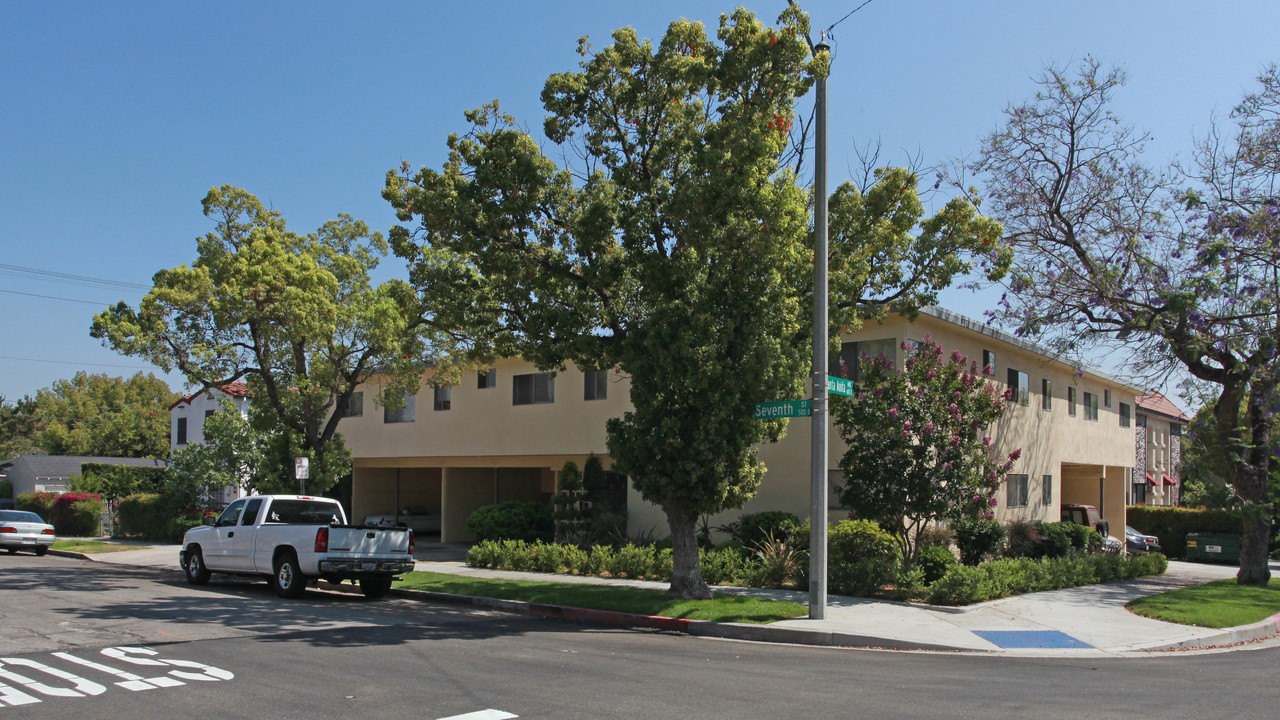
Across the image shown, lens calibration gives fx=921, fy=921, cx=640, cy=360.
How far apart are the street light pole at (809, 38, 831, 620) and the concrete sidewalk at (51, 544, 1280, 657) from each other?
598mm

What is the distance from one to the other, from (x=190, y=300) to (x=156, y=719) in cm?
1707

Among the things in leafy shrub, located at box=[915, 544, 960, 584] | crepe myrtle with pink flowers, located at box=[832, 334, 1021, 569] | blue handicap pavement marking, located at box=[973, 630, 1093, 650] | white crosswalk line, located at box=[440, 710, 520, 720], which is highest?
crepe myrtle with pink flowers, located at box=[832, 334, 1021, 569]

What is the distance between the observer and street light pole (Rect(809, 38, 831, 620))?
43.3 ft

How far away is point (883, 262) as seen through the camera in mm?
16469

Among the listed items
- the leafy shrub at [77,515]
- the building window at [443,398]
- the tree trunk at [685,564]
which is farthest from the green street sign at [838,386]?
the leafy shrub at [77,515]

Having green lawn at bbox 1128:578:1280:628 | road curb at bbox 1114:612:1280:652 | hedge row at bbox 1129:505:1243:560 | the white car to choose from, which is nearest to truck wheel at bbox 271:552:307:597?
road curb at bbox 1114:612:1280:652

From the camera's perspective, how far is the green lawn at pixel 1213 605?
1418cm

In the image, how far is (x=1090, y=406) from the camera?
97.7ft

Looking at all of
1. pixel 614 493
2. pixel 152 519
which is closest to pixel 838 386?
pixel 614 493

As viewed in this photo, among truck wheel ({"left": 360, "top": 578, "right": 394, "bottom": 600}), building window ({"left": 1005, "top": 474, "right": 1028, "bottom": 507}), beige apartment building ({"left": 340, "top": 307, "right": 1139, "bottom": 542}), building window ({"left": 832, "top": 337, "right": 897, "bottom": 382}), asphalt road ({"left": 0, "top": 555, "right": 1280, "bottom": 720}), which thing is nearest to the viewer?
asphalt road ({"left": 0, "top": 555, "right": 1280, "bottom": 720})

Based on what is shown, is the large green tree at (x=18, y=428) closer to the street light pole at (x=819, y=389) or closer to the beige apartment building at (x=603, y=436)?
the beige apartment building at (x=603, y=436)

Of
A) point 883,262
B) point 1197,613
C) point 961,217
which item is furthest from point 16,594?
point 1197,613

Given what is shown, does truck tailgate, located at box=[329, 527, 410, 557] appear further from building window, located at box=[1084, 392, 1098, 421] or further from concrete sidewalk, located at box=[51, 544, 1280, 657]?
building window, located at box=[1084, 392, 1098, 421]

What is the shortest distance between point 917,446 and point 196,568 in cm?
1426
